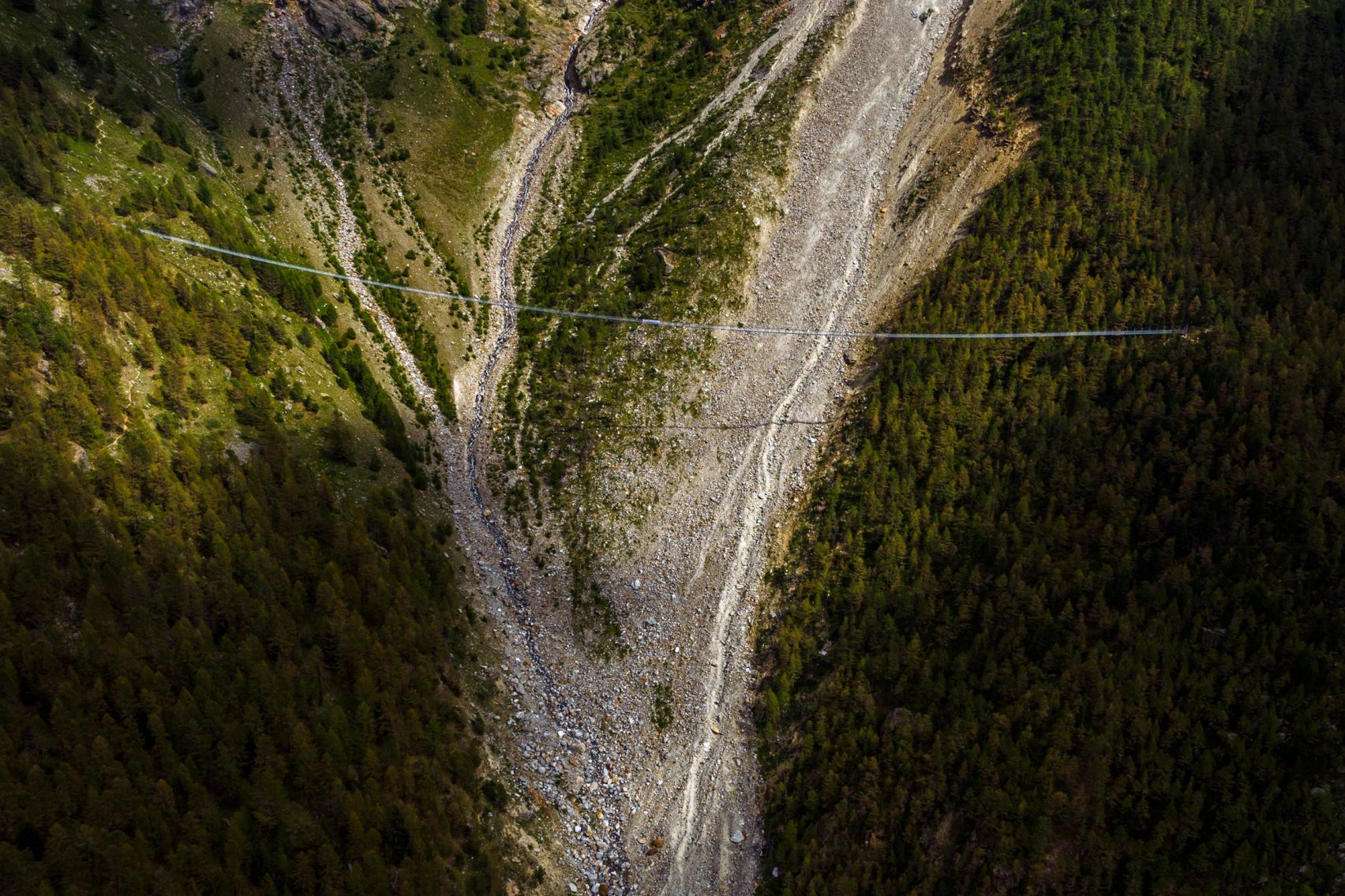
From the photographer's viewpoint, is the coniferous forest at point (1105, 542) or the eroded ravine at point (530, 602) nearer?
the coniferous forest at point (1105, 542)

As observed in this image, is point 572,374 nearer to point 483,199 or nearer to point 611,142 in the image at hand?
point 483,199

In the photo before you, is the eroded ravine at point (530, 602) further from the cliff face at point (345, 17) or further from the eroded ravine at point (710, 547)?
the cliff face at point (345, 17)

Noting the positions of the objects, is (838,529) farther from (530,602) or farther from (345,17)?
(345,17)

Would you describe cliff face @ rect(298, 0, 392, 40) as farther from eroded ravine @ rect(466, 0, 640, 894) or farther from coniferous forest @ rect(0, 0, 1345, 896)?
eroded ravine @ rect(466, 0, 640, 894)

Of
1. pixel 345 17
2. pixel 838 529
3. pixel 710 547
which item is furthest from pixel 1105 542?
pixel 345 17

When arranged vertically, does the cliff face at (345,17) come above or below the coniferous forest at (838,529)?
above

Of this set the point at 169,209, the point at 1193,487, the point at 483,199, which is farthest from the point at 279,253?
the point at 1193,487

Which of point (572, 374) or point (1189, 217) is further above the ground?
point (572, 374)

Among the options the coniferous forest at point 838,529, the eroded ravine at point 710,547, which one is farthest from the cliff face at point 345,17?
the eroded ravine at point 710,547

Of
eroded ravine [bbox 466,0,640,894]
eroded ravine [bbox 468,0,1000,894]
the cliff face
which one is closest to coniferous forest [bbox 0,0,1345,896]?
eroded ravine [bbox 468,0,1000,894]
